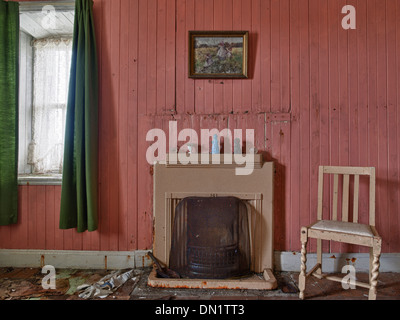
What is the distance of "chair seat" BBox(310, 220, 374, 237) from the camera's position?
163cm

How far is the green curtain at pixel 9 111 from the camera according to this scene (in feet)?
7.06

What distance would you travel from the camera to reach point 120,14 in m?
2.19

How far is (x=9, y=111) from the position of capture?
217 cm

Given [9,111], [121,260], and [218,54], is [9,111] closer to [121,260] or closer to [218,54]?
[121,260]

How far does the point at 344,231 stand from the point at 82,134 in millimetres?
2198

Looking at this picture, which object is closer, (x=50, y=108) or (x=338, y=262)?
(x=338, y=262)

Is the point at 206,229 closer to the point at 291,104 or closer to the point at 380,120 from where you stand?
the point at 291,104

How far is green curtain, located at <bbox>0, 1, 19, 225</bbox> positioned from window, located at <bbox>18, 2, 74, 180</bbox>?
16 cm

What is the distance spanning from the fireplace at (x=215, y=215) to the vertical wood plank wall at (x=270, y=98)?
0.59 ft

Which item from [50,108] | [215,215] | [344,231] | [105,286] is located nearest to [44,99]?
[50,108]

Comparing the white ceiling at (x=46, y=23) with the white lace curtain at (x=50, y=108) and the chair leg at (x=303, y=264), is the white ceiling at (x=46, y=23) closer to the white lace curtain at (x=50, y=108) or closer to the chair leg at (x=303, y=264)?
the white lace curtain at (x=50, y=108)

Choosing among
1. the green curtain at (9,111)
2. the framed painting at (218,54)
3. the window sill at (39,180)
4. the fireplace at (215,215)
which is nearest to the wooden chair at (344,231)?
the fireplace at (215,215)
